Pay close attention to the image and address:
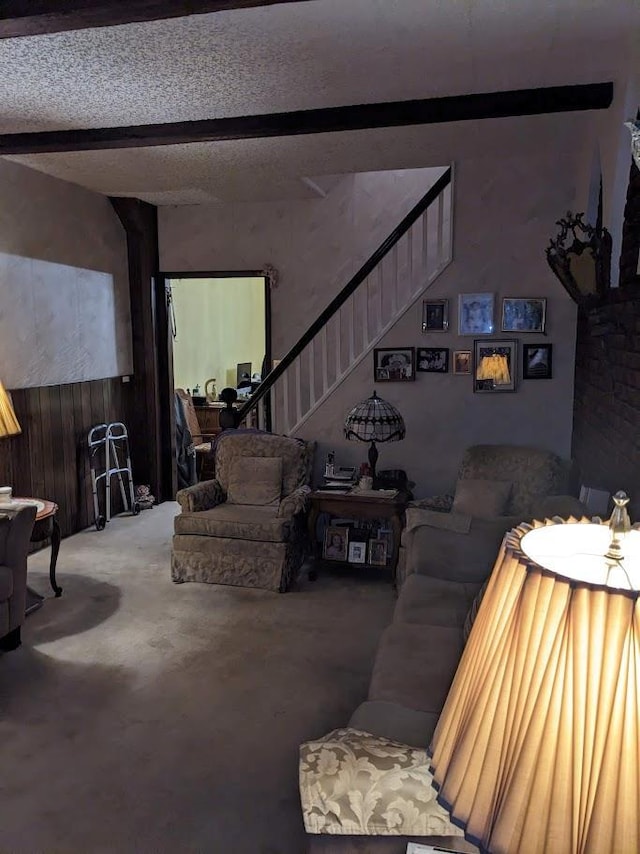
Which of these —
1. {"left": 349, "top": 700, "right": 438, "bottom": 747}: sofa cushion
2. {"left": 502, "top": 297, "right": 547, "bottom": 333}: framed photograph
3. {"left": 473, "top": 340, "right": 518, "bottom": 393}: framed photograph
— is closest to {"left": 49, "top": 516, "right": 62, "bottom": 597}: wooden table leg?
{"left": 349, "top": 700, "right": 438, "bottom": 747}: sofa cushion

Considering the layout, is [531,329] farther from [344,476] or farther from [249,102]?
[249,102]

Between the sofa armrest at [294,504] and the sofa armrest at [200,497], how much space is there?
534 millimetres

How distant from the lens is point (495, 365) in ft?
15.7

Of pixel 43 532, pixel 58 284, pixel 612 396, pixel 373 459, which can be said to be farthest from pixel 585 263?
pixel 58 284

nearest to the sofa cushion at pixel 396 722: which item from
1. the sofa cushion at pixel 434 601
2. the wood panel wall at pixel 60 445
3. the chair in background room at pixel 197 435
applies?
the sofa cushion at pixel 434 601

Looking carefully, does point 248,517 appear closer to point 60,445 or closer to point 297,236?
point 60,445

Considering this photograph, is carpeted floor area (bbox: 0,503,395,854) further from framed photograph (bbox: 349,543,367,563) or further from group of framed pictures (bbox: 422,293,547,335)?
group of framed pictures (bbox: 422,293,547,335)

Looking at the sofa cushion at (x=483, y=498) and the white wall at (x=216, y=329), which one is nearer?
the sofa cushion at (x=483, y=498)

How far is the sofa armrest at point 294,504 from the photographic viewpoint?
14.6ft

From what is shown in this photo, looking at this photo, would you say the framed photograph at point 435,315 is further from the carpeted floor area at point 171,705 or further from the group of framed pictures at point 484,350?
the carpeted floor area at point 171,705

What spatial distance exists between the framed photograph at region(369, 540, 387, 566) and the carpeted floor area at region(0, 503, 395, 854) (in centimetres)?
13

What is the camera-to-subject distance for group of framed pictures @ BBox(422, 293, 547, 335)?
15.3ft

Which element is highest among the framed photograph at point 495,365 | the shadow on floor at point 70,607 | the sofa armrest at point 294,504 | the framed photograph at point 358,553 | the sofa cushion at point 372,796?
the framed photograph at point 495,365

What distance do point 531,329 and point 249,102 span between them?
2439 mm
